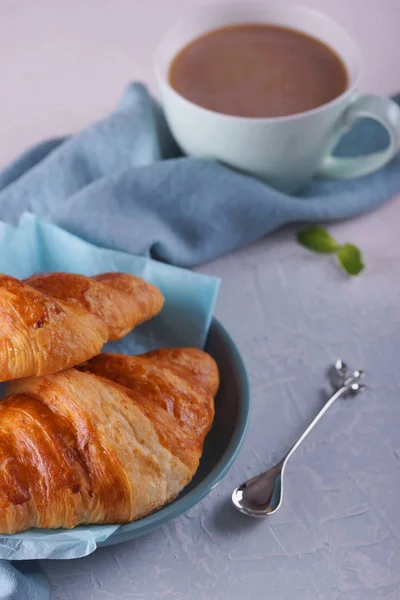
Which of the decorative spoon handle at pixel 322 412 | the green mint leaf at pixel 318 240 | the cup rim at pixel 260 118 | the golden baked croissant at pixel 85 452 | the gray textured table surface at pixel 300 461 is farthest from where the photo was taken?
the green mint leaf at pixel 318 240

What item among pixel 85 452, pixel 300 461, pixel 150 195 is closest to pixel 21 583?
pixel 85 452

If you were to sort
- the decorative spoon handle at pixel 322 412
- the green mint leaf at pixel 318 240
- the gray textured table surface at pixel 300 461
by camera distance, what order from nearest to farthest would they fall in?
the gray textured table surface at pixel 300 461 → the decorative spoon handle at pixel 322 412 → the green mint leaf at pixel 318 240

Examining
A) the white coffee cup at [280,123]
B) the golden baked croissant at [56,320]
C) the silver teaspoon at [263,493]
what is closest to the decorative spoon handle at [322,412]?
the silver teaspoon at [263,493]

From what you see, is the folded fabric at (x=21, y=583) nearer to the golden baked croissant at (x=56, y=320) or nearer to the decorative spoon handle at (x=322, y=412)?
the golden baked croissant at (x=56, y=320)

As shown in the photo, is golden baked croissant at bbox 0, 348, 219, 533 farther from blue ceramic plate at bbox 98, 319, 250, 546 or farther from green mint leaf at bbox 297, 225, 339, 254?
green mint leaf at bbox 297, 225, 339, 254

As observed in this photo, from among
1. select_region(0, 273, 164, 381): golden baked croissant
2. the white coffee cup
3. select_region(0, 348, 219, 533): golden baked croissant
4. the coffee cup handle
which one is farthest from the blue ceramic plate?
the coffee cup handle

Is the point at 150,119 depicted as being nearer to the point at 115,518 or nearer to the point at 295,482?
the point at 295,482
